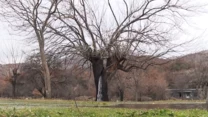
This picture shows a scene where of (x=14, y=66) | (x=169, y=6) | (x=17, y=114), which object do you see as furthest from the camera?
(x=14, y=66)

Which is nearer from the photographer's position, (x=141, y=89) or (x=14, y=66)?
(x=141, y=89)

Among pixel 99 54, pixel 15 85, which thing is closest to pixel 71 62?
pixel 99 54

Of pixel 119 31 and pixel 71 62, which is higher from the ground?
pixel 119 31

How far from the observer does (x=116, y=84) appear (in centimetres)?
3922

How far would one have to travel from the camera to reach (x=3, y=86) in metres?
51.6

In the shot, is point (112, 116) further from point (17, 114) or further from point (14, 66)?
point (14, 66)

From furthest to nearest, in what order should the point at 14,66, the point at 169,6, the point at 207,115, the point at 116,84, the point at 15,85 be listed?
the point at 14,66, the point at 15,85, the point at 116,84, the point at 169,6, the point at 207,115

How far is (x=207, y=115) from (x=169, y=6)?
14.3m

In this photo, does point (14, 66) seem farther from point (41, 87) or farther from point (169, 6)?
point (169, 6)

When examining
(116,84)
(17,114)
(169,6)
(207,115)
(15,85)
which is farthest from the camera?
(15,85)

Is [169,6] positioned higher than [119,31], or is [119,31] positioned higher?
[169,6]

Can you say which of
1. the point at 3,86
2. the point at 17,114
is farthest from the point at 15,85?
the point at 17,114

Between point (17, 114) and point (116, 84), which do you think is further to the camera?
point (116, 84)

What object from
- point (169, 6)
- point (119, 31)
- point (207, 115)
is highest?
point (169, 6)
